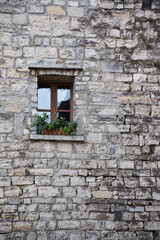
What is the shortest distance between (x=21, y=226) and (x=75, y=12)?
346cm

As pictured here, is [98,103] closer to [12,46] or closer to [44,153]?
[44,153]

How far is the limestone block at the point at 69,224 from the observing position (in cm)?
563

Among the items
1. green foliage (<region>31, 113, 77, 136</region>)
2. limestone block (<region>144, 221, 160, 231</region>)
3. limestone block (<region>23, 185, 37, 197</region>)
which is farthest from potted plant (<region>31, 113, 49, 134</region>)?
limestone block (<region>144, 221, 160, 231</region>)

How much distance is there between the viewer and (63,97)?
6.21 metres

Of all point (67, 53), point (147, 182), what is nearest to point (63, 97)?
point (67, 53)

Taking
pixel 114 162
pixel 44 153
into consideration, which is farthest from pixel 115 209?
pixel 44 153

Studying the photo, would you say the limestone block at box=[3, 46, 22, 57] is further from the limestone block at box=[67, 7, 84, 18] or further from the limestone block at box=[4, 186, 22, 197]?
the limestone block at box=[4, 186, 22, 197]

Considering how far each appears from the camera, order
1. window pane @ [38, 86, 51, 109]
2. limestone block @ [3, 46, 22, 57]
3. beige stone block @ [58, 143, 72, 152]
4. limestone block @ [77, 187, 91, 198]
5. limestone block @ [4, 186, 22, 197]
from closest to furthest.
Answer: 1. limestone block @ [4, 186, 22, 197]
2. limestone block @ [77, 187, 91, 198]
3. beige stone block @ [58, 143, 72, 152]
4. limestone block @ [3, 46, 22, 57]
5. window pane @ [38, 86, 51, 109]

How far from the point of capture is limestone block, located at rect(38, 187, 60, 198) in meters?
5.68

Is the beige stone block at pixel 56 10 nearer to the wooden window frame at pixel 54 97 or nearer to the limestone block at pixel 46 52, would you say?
the limestone block at pixel 46 52

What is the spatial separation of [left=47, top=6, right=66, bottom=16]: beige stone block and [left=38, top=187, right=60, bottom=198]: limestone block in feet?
9.13

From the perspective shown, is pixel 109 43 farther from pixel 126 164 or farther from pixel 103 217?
pixel 103 217

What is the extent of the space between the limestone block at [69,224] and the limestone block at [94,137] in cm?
125

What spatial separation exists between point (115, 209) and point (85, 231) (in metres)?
0.56
